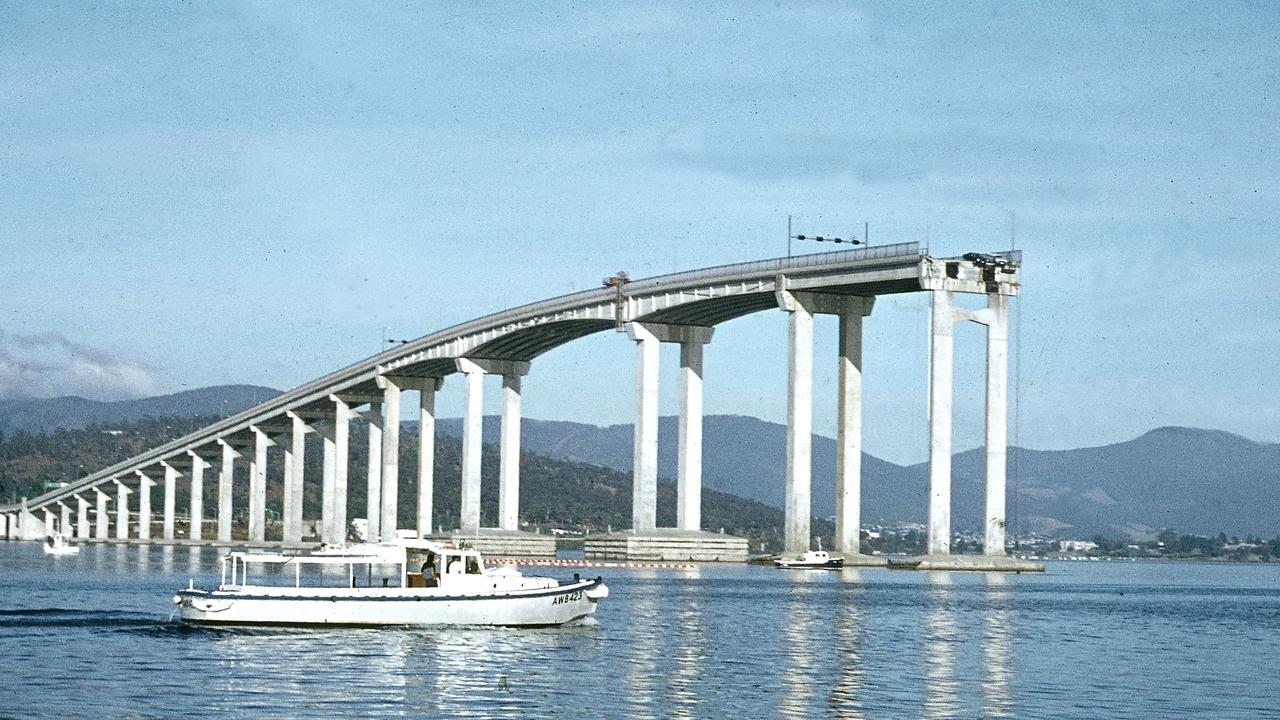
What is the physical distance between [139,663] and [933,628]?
28.3 metres

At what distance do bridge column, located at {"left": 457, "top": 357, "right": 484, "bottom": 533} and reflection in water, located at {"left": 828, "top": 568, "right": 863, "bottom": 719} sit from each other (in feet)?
255

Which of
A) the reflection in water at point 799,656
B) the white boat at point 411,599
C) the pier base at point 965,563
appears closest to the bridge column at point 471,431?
the pier base at point 965,563

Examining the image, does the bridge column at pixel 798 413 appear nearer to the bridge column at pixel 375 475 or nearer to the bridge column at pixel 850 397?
the bridge column at pixel 850 397

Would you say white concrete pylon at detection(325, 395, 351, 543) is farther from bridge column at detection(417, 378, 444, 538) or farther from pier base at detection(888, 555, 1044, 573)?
pier base at detection(888, 555, 1044, 573)

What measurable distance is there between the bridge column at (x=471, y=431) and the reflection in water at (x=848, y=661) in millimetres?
77852

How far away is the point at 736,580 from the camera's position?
104438 millimetres

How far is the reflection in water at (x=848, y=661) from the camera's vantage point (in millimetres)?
39844

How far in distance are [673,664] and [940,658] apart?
26.4 ft

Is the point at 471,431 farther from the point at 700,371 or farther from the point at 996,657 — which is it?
the point at 996,657

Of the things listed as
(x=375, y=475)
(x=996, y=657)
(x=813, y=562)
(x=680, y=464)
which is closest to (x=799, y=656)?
(x=996, y=657)

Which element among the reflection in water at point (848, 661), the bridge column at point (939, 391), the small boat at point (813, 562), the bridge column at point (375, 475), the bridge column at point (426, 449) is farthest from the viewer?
the bridge column at point (375, 475)

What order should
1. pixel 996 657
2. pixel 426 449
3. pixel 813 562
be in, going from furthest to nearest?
pixel 426 449 < pixel 813 562 < pixel 996 657

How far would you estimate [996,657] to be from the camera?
52.5m

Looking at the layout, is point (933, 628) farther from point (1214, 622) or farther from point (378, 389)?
point (378, 389)
